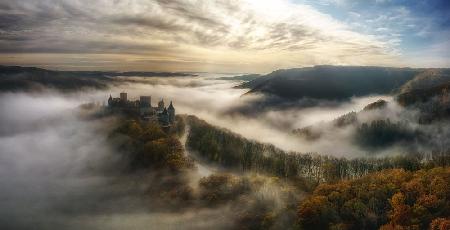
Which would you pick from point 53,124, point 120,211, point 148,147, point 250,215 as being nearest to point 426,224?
point 250,215

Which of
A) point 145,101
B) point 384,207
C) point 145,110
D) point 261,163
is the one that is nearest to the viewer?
point 384,207

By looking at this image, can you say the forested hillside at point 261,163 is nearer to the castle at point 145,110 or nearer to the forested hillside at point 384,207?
the castle at point 145,110

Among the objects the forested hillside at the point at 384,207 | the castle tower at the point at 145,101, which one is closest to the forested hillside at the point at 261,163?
the castle tower at the point at 145,101

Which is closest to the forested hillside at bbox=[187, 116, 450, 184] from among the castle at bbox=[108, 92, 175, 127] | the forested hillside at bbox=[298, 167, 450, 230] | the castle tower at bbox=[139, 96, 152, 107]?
the castle at bbox=[108, 92, 175, 127]

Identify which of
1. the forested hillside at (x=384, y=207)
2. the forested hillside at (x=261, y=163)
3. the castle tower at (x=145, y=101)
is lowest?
the forested hillside at (x=261, y=163)

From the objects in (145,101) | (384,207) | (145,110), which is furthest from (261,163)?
(384,207)

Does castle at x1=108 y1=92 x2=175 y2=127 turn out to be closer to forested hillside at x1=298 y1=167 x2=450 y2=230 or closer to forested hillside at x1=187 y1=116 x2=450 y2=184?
forested hillside at x1=187 y1=116 x2=450 y2=184

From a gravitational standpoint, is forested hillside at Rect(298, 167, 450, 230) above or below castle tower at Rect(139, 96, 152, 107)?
below

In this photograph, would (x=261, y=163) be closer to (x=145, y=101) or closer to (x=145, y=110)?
(x=145, y=110)

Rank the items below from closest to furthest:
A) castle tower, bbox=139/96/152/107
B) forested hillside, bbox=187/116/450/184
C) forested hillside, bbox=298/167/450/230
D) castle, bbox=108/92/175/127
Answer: forested hillside, bbox=298/167/450/230
forested hillside, bbox=187/116/450/184
castle, bbox=108/92/175/127
castle tower, bbox=139/96/152/107
